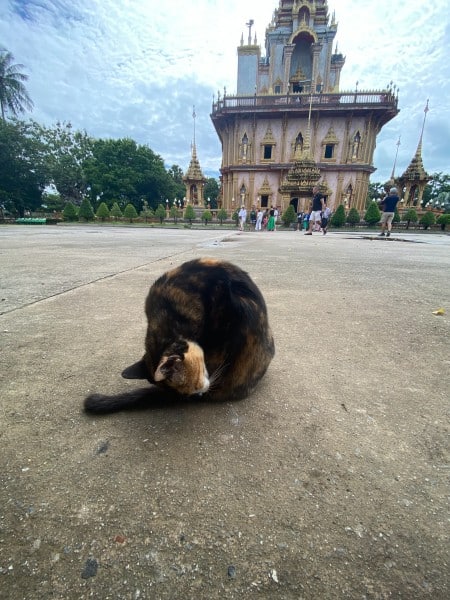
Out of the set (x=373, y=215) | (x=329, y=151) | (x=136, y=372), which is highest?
(x=329, y=151)

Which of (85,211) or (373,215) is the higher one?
(373,215)

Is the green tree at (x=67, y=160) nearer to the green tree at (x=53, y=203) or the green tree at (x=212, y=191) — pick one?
the green tree at (x=53, y=203)

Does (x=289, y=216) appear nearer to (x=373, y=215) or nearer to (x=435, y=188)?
(x=373, y=215)

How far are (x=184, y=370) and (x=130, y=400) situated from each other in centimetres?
45

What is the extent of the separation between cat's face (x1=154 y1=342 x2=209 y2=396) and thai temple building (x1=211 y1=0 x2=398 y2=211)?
101ft

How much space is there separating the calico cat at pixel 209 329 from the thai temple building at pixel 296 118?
30.5m

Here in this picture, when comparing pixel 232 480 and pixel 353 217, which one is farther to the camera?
pixel 353 217

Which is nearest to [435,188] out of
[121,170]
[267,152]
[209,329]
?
[267,152]

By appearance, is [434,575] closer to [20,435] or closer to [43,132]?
[20,435]

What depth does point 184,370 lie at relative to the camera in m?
0.90

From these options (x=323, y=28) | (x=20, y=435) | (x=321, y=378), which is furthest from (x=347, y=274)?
(x=323, y=28)

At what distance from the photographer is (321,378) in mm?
1558

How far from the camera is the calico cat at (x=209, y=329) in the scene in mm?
1163

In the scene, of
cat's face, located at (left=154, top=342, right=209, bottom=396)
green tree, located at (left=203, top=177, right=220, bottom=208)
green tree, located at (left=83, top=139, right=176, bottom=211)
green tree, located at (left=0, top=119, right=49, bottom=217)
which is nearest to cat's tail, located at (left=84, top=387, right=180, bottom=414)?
cat's face, located at (left=154, top=342, right=209, bottom=396)
